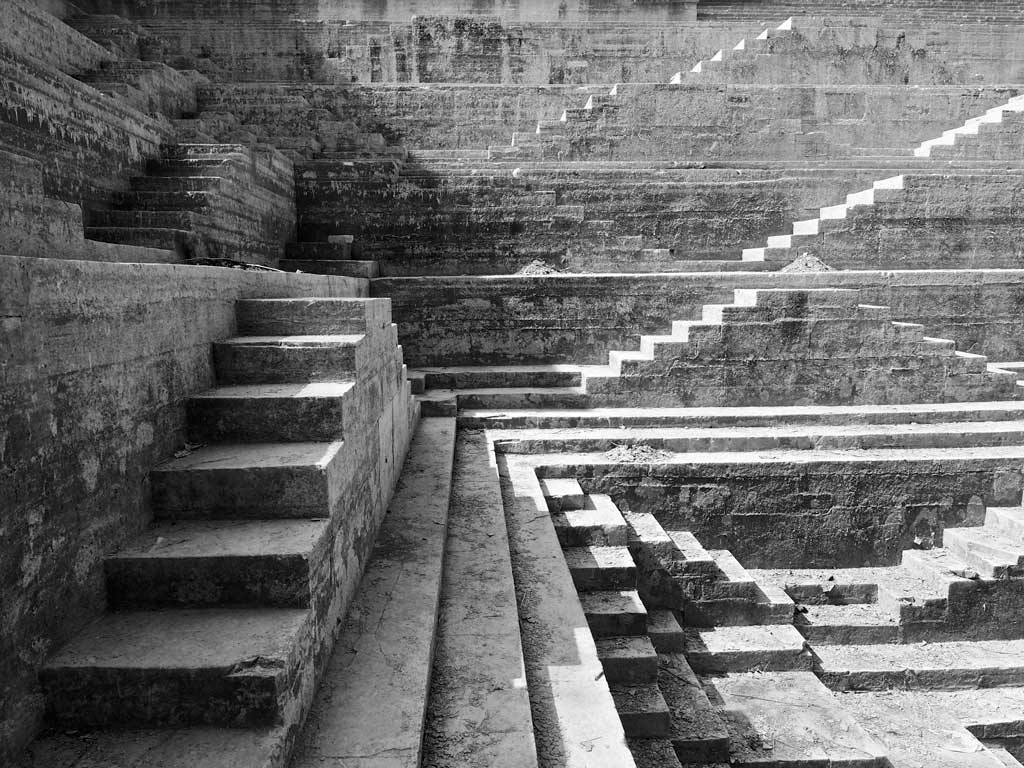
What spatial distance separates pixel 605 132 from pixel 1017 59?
12235mm

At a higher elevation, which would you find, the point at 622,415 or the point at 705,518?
the point at 622,415

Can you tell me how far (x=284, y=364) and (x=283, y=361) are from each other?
0.01 metres

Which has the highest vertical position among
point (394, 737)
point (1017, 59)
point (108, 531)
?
point (1017, 59)

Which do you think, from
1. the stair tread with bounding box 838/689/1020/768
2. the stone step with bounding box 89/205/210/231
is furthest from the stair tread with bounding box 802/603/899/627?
the stone step with bounding box 89/205/210/231

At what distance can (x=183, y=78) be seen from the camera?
1054cm

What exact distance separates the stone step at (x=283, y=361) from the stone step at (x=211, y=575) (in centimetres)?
97

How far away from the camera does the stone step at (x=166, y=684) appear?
6.33ft

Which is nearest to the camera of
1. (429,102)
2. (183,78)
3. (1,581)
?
(1,581)

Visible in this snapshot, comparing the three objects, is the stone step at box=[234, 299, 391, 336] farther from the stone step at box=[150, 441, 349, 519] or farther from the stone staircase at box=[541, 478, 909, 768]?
the stone staircase at box=[541, 478, 909, 768]

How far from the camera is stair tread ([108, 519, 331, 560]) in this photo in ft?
7.43

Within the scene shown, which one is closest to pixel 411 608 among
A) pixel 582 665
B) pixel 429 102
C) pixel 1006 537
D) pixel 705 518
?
pixel 582 665

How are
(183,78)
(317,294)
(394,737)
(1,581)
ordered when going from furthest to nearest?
(183,78) < (317,294) < (394,737) < (1,581)

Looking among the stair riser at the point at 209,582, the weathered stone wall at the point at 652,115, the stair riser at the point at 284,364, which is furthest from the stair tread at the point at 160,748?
the weathered stone wall at the point at 652,115

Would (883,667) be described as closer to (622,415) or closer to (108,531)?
(622,415)
